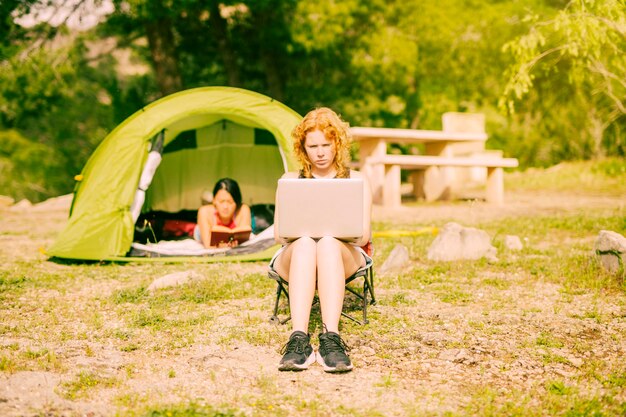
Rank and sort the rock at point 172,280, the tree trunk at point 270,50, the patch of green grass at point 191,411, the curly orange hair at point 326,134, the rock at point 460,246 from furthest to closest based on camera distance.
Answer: the tree trunk at point 270,50, the rock at point 460,246, the rock at point 172,280, the curly orange hair at point 326,134, the patch of green grass at point 191,411

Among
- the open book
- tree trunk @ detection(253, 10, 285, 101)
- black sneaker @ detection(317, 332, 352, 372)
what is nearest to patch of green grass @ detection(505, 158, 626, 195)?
tree trunk @ detection(253, 10, 285, 101)

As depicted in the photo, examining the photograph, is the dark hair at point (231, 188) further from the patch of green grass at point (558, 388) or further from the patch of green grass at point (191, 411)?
the patch of green grass at point (558, 388)

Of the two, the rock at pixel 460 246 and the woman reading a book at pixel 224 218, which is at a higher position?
the woman reading a book at pixel 224 218

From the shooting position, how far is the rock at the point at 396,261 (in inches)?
203

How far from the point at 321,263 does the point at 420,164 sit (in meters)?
6.93

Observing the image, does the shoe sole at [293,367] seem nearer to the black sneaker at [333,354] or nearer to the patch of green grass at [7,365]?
the black sneaker at [333,354]

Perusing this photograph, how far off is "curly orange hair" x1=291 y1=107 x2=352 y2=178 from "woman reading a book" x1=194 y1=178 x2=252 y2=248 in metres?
2.59

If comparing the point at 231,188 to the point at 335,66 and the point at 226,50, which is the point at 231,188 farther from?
the point at 335,66

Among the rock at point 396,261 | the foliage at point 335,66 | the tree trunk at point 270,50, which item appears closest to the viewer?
the rock at point 396,261

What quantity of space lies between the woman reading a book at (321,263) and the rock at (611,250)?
2167 mm

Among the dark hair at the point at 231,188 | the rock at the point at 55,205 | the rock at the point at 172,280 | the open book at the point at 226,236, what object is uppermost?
the dark hair at the point at 231,188

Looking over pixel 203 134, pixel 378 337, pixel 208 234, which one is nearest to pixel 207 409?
pixel 378 337

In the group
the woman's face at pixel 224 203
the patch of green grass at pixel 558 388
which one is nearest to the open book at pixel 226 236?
the woman's face at pixel 224 203

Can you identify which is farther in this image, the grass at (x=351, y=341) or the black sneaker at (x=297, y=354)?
the black sneaker at (x=297, y=354)
